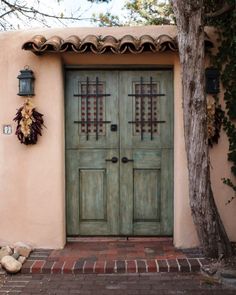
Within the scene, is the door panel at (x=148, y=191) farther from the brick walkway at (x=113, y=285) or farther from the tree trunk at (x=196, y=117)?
the brick walkway at (x=113, y=285)

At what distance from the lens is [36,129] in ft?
17.0

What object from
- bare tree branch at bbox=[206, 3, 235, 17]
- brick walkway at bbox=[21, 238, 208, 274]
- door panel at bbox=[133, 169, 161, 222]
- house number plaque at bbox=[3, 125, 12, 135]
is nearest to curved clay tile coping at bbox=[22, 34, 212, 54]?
bare tree branch at bbox=[206, 3, 235, 17]

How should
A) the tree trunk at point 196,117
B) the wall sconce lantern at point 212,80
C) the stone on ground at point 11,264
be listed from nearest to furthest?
the tree trunk at point 196,117 → the stone on ground at point 11,264 → the wall sconce lantern at point 212,80

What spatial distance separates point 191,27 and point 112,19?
1063 cm

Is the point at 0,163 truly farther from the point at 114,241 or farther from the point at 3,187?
the point at 114,241

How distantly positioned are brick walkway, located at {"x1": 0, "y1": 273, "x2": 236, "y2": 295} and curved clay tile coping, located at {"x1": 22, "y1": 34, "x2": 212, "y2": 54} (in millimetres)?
2630

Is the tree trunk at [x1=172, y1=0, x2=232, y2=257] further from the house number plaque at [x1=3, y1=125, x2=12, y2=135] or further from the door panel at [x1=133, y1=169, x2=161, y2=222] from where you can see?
the house number plaque at [x1=3, y1=125, x2=12, y2=135]

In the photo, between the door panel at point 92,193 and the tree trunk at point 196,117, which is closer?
the tree trunk at point 196,117

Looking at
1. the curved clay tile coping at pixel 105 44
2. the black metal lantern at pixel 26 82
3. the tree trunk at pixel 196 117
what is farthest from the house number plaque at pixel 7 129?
the tree trunk at pixel 196 117

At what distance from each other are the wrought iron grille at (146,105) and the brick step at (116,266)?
5.82 feet

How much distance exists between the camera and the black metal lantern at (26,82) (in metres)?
5.15

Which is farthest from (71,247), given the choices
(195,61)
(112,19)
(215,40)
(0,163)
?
(112,19)

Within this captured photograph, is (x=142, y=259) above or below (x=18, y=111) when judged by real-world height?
below

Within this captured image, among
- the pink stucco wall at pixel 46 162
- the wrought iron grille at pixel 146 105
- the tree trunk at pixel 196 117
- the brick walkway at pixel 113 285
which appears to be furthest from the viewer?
the wrought iron grille at pixel 146 105
